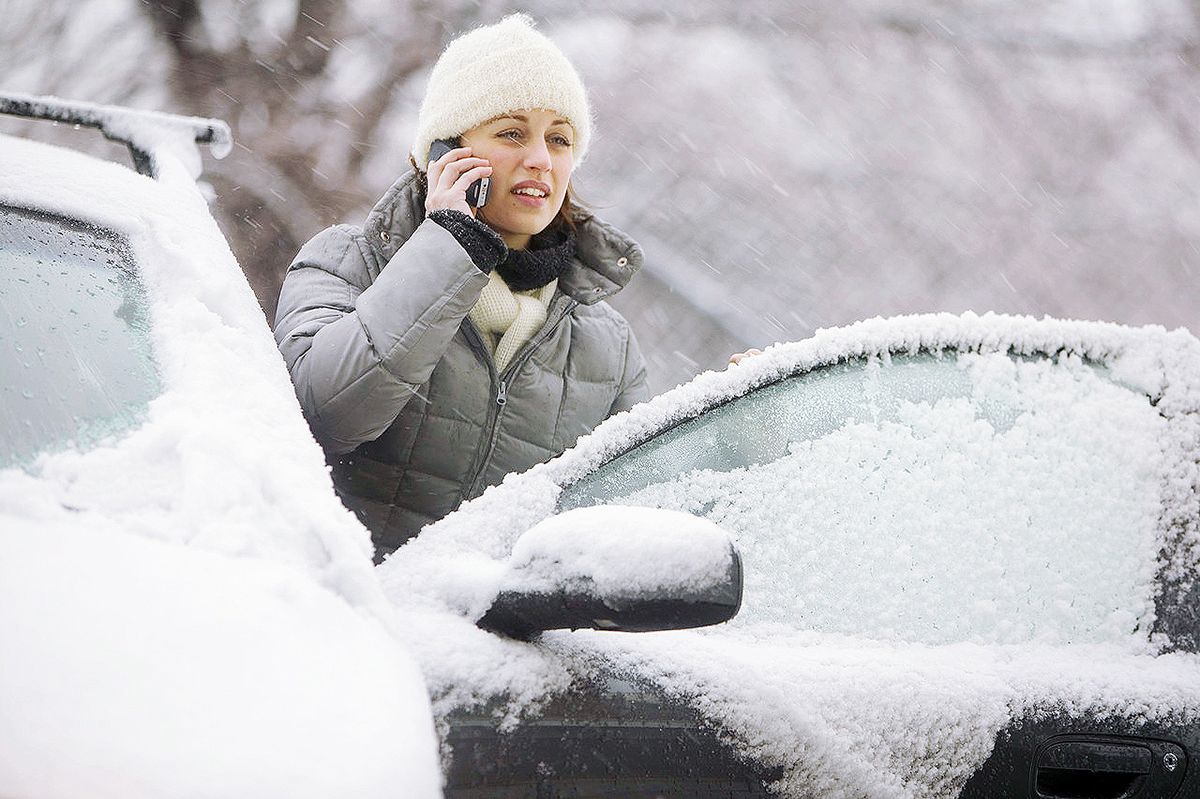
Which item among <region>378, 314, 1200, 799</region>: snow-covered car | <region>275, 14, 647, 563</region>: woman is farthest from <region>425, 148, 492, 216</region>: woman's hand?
<region>378, 314, 1200, 799</region>: snow-covered car

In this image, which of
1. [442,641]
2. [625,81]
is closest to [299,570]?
[442,641]

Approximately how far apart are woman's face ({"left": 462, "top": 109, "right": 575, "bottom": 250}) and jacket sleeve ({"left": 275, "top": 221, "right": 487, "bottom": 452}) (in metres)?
0.34

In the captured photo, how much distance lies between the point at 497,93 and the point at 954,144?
23.1 ft

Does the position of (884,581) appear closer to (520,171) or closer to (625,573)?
(625,573)

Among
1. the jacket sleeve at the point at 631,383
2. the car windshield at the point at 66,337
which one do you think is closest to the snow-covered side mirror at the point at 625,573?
the car windshield at the point at 66,337

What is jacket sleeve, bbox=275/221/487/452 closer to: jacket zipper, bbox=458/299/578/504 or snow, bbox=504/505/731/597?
jacket zipper, bbox=458/299/578/504

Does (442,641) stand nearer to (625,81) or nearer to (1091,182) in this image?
(625,81)

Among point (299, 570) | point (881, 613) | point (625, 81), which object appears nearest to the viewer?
point (299, 570)

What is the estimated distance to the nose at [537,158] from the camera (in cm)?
219

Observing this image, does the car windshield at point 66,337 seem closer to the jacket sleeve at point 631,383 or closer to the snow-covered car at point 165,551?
the snow-covered car at point 165,551

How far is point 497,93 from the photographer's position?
2.21 metres

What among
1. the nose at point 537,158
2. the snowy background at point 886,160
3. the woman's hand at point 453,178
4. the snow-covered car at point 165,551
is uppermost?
the snowy background at point 886,160

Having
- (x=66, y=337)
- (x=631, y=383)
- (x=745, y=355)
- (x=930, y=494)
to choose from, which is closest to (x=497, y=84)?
(x=631, y=383)

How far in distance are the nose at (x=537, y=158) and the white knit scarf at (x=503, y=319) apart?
0.26 meters
